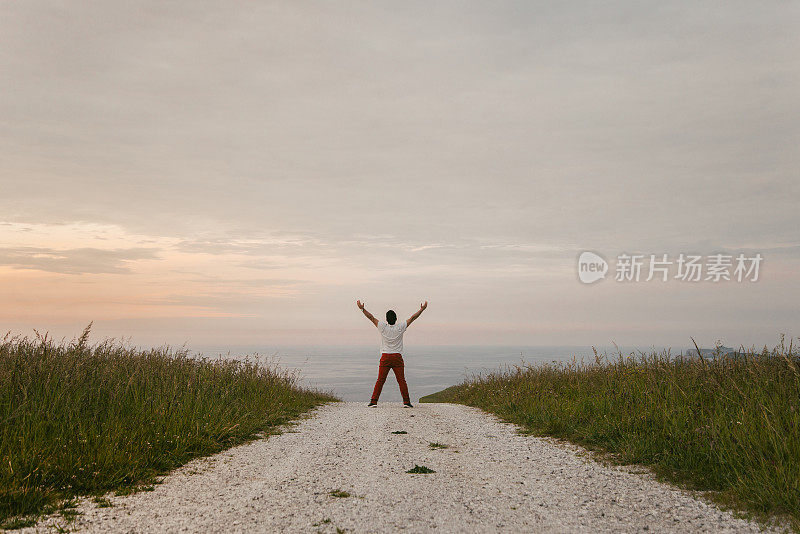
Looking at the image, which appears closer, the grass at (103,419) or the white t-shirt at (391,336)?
the grass at (103,419)

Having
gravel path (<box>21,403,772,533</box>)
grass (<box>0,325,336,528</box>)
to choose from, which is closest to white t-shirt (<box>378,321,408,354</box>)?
grass (<box>0,325,336,528</box>)

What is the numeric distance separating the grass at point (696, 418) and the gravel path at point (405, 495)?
491 mm

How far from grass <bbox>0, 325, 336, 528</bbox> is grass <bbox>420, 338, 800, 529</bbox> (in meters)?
6.42

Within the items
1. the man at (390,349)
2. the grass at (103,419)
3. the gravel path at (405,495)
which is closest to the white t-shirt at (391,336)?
the man at (390,349)

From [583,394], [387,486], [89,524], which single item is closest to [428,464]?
[387,486]

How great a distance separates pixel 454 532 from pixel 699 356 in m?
7.61

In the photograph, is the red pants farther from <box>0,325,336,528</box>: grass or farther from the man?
<box>0,325,336,528</box>: grass

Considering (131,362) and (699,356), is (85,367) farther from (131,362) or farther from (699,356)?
(699,356)

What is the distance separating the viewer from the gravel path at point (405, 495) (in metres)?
5.41

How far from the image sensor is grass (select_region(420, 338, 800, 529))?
6.07 meters

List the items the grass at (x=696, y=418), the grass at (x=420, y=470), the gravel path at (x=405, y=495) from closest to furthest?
the gravel path at (x=405, y=495) < the grass at (x=696, y=418) < the grass at (x=420, y=470)

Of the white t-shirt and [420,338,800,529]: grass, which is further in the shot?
the white t-shirt

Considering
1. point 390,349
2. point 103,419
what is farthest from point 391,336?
point 103,419

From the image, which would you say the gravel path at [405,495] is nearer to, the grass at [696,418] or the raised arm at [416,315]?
the grass at [696,418]
